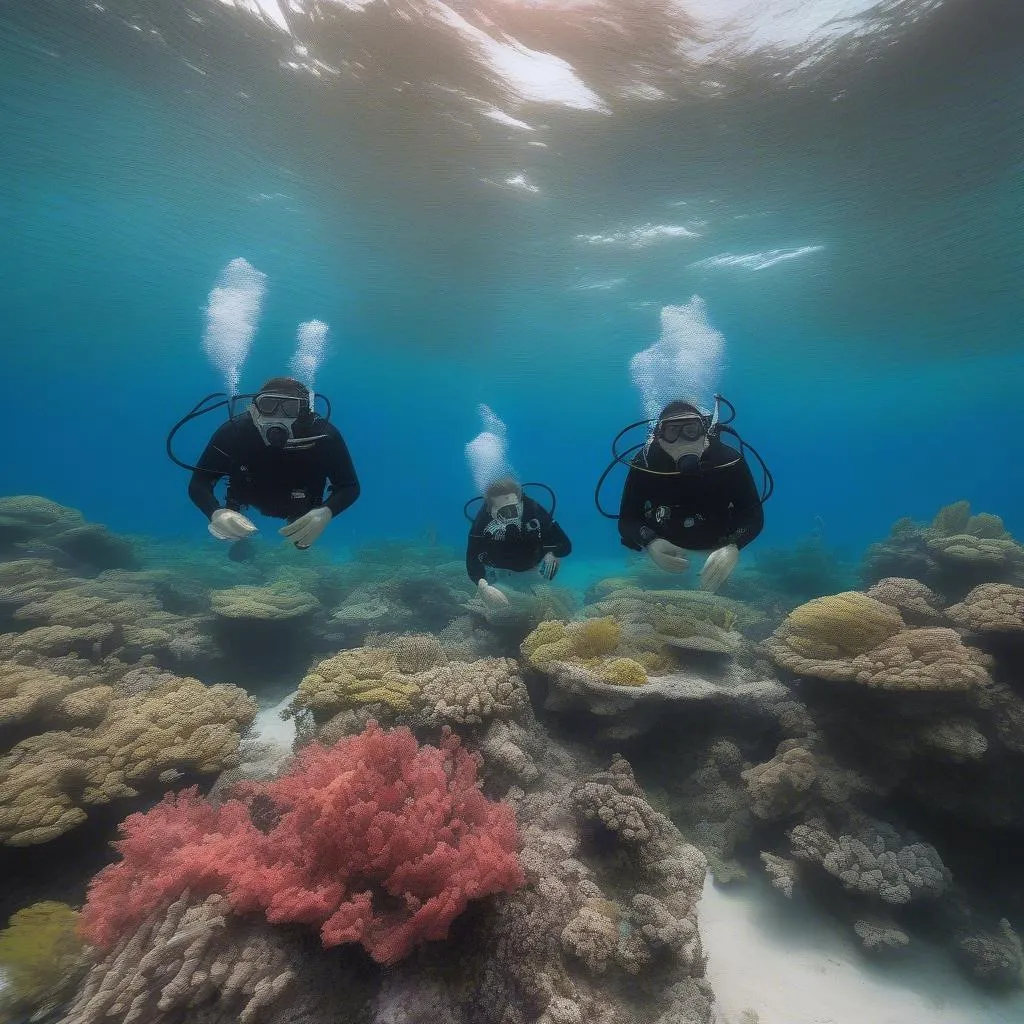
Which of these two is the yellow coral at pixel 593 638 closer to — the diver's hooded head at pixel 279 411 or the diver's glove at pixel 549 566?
the diver's glove at pixel 549 566

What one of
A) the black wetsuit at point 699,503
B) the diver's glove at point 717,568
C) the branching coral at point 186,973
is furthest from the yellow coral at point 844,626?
the branching coral at point 186,973

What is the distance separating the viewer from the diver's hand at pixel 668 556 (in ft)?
15.0

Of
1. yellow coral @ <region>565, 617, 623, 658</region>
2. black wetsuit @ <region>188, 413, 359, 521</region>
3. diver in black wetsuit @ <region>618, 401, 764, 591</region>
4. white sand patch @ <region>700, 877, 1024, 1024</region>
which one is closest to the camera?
white sand patch @ <region>700, 877, 1024, 1024</region>

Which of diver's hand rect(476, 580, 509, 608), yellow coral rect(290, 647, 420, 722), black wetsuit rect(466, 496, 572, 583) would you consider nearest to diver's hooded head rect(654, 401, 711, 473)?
black wetsuit rect(466, 496, 572, 583)

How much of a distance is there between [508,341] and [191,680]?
98.2ft

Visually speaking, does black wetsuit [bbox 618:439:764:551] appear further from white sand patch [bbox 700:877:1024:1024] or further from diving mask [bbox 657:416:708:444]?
white sand patch [bbox 700:877:1024:1024]

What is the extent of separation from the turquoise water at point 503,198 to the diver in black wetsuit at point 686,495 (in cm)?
1047

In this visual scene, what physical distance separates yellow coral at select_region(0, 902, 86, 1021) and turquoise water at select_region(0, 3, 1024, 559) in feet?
46.9

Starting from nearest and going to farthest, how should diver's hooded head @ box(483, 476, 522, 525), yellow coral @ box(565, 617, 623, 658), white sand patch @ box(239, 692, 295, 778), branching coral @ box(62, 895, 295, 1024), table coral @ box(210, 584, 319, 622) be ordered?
branching coral @ box(62, 895, 295, 1024), white sand patch @ box(239, 692, 295, 778), yellow coral @ box(565, 617, 623, 658), diver's hooded head @ box(483, 476, 522, 525), table coral @ box(210, 584, 319, 622)

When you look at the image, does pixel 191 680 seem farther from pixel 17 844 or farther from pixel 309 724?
pixel 17 844

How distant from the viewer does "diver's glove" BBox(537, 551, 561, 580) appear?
21.0 ft

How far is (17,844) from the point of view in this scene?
3.81 meters

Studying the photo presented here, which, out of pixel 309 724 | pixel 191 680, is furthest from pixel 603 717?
pixel 191 680

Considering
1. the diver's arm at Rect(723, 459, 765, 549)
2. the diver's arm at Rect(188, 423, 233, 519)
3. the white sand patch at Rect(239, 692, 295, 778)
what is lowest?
the white sand patch at Rect(239, 692, 295, 778)
